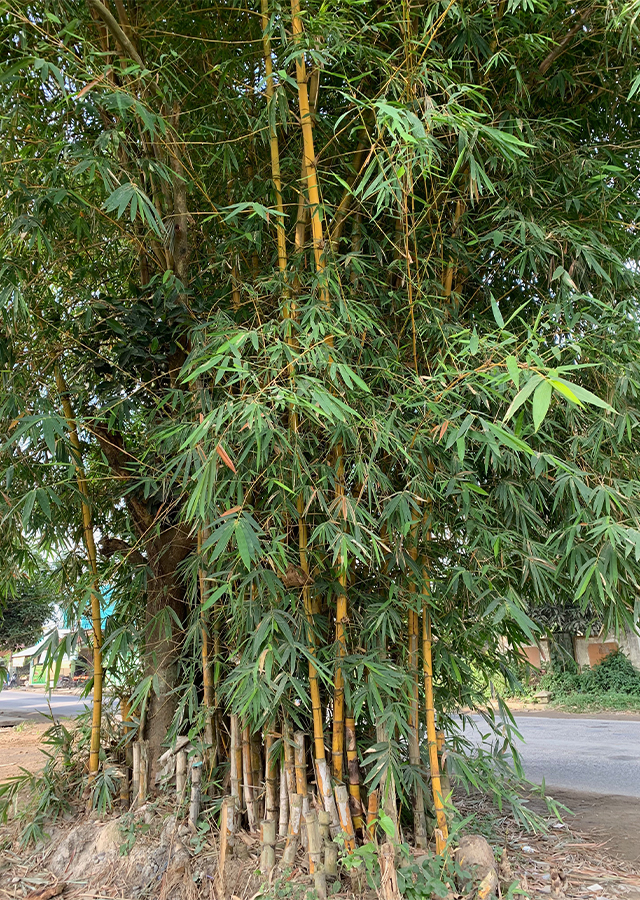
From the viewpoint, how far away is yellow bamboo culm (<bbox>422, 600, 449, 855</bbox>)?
6.79 ft

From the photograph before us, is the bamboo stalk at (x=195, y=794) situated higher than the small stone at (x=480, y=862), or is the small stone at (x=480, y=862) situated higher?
the bamboo stalk at (x=195, y=794)

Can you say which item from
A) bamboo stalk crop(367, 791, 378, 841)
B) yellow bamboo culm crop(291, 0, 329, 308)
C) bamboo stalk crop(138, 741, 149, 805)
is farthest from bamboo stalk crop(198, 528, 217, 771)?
yellow bamboo culm crop(291, 0, 329, 308)

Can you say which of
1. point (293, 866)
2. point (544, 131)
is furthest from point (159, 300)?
point (293, 866)

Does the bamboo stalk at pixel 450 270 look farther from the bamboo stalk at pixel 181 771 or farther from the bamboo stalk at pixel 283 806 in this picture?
the bamboo stalk at pixel 181 771

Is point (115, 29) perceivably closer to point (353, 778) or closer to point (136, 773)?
point (353, 778)

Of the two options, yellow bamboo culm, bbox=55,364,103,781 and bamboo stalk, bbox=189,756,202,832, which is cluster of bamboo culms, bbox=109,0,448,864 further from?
yellow bamboo culm, bbox=55,364,103,781

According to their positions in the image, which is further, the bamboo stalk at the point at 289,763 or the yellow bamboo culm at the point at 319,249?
the bamboo stalk at the point at 289,763

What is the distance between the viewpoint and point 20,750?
18.2 ft

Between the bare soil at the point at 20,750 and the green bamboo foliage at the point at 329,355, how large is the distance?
2154mm

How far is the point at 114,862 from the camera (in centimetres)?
234

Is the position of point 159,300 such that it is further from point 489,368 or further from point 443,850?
point 443,850

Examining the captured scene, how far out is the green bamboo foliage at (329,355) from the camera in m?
1.91

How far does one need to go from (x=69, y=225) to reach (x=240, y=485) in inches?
48.9

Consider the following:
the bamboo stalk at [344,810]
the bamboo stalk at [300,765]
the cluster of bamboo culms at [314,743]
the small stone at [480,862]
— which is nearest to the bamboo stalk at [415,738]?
the cluster of bamboo culms at [314,743]
